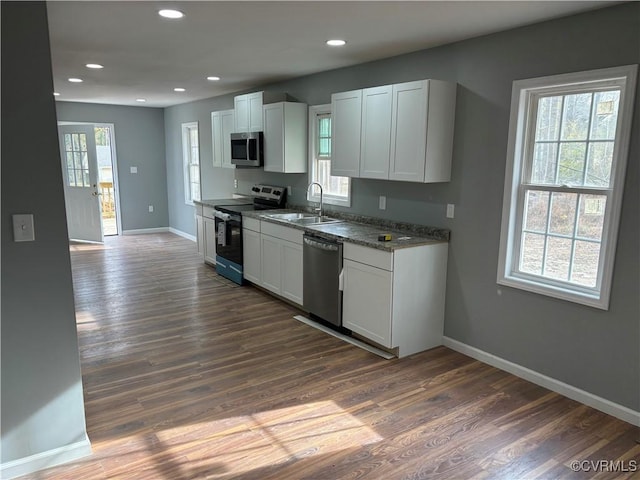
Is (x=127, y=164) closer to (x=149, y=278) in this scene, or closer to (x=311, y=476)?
(x=149, y=278)

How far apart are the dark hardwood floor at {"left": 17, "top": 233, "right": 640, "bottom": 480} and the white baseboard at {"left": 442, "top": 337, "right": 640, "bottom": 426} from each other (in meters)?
0.06

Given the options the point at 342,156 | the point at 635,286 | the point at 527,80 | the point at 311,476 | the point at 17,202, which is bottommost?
the point at 311,476

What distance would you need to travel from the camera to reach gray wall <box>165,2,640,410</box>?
2.67 meters

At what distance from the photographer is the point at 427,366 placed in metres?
3.47

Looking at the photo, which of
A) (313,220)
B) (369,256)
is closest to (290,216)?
(313,220)

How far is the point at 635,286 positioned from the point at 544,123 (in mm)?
1183

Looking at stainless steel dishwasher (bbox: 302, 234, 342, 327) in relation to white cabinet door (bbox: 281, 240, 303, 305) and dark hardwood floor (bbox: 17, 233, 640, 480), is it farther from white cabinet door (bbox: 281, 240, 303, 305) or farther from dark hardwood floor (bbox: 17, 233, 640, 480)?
dark hardwood floor (bbox: 17, 233, 640, 480)

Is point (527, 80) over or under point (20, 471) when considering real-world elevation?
over

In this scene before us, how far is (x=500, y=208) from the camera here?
3.31 m

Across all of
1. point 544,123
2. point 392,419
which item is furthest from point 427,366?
point 544,123

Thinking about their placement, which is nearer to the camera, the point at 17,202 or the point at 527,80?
the point at 17,202

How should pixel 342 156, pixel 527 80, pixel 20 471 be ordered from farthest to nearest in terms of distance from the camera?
pixel 342 156 → pixel 527 80 → pixel 20 471

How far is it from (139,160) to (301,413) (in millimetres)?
7468

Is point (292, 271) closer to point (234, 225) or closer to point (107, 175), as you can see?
point (234, 225)
